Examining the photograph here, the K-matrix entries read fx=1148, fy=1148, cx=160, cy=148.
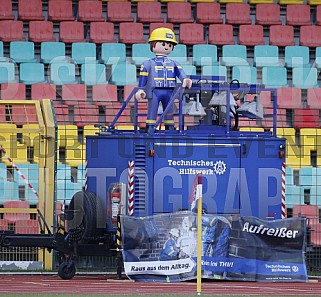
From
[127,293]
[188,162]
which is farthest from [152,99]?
[127,293]

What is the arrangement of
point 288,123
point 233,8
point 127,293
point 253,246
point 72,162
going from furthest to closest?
point 233,8 < point 288,123 < point 72,162 < point 253,246 < point 127,293

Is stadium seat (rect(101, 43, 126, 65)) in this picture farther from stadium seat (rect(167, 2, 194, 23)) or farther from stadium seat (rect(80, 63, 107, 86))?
stadium seat (rect(167, 2, 194, 23))

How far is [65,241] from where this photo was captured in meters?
16.0

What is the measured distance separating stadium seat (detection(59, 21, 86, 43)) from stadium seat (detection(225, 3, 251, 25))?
2950 mm

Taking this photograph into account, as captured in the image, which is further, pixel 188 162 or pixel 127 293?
pixel 188 162

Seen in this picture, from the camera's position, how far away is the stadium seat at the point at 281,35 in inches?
889

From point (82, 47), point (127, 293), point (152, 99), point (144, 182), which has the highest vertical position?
point (82, 47)

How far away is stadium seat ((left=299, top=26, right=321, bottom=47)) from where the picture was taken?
74.3ft

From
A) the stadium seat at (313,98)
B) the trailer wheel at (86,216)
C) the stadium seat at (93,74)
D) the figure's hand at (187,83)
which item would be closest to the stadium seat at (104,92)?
the stadium seat at (93,74)

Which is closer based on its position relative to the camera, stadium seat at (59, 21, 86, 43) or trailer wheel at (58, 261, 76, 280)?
trailer wheel at (58, 261, 76, 280)

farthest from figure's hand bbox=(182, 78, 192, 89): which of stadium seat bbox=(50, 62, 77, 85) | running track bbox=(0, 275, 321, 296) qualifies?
stadium seat bbox=(50, 62, 77, 85)

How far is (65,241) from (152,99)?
2.45m

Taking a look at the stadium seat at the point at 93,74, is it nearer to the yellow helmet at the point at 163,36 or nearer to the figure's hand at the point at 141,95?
the yellow helmet at the point at 163,36

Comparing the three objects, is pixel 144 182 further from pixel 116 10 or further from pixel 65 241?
pixel 116 10
